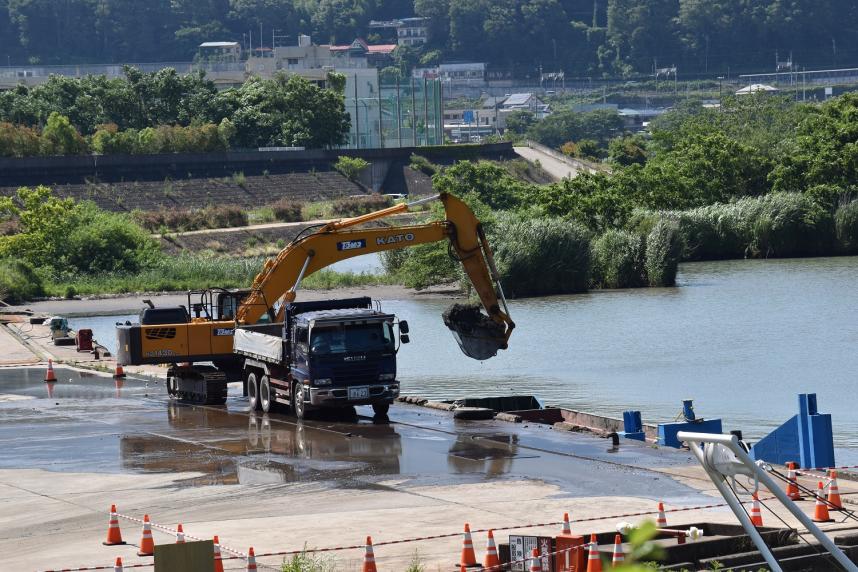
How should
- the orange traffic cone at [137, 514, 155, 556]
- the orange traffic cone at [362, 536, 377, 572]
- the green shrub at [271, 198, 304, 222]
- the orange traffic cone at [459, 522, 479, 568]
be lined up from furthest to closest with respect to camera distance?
the green shrub at [271, 198, 304, 222], the orange traffic cone at [137, 514, 155, 556], the orange traffic cone at [459, 522, 479, 568], the orange traffic cone at [362, 536, 377, 572]

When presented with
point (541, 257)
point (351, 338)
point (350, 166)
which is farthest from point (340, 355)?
point (350, 166)

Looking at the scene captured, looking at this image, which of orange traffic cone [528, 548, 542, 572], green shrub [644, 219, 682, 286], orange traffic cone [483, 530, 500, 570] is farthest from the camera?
green shrub [644, 219, 682, 286]

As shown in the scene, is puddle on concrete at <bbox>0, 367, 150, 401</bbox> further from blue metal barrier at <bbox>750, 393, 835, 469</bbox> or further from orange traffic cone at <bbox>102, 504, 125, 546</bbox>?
blue metal barrier at <bbox>750, 393, 835, 469</bbox>

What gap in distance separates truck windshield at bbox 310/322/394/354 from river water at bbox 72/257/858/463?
8.88m

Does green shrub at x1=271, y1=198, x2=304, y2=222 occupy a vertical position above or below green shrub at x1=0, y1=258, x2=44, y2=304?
above

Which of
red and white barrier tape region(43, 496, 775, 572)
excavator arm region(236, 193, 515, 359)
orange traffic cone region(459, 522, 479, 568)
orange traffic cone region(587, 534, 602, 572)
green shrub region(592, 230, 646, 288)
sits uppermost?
excavator arm region(236, 193, 515, 359)

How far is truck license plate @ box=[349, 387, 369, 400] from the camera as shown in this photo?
3148 centimetres

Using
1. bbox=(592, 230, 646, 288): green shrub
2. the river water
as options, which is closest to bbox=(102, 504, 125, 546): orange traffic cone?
the river water

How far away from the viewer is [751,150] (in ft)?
311

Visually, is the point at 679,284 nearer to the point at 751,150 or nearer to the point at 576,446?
the point at 751,150

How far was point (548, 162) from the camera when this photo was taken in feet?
500

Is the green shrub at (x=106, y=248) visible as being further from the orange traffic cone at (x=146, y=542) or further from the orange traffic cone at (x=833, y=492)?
the orange traffic cone at (x=833, y=492)

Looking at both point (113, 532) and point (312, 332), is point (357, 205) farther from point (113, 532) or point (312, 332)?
point (113, 532)

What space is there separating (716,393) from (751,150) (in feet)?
183
